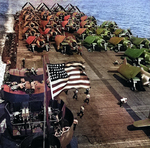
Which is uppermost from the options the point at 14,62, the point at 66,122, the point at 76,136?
the point at 14,62

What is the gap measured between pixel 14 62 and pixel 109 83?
21.9m

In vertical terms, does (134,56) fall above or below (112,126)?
above

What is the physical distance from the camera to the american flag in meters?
22.6

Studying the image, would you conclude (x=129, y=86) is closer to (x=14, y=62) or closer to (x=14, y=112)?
(x=14, y=112)

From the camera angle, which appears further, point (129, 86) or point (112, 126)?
point (129, 86)

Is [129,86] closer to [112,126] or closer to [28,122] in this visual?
[112,126]

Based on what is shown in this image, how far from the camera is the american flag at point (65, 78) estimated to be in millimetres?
22562

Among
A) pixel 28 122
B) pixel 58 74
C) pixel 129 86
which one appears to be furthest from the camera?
pixel 129 86

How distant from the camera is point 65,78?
944 inches

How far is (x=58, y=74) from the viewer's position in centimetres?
2369

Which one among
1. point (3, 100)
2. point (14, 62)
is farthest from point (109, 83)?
point (14, 62)

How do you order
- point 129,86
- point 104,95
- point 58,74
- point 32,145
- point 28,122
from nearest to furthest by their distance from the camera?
point 32,145, point 28,122, point 58,74, point 104,95, point 129,86

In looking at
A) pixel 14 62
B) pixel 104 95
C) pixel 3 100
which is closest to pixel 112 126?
pixel 104 95

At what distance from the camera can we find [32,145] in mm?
16469
